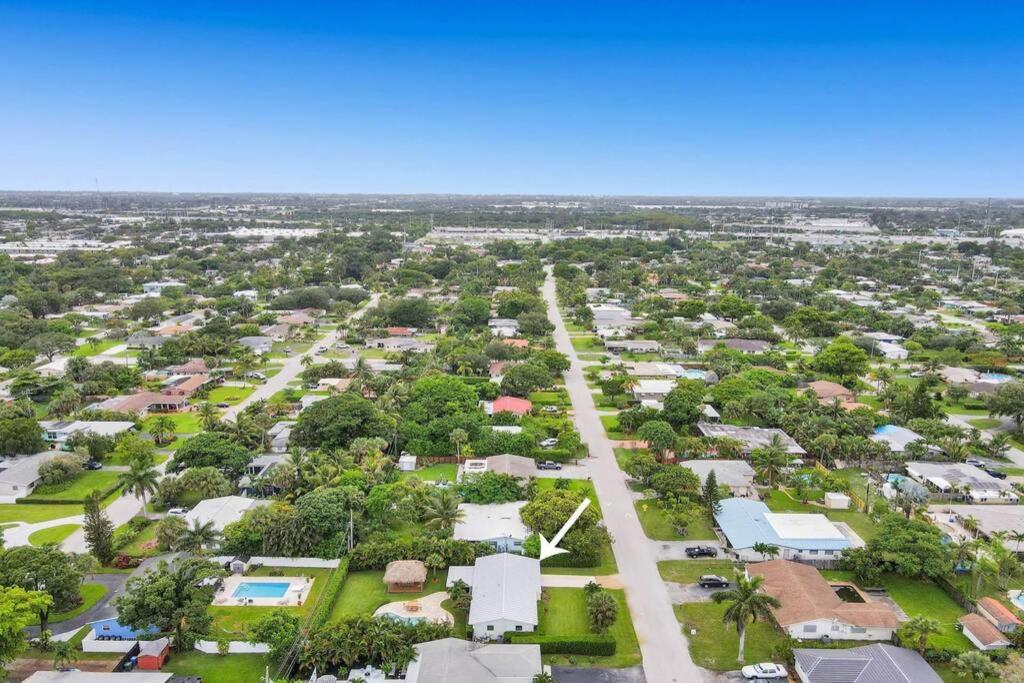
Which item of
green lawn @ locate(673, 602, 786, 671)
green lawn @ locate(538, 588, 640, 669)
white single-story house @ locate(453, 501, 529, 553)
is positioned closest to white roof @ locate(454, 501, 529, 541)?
white single-story house @ locate(453, 501, 529, 553)

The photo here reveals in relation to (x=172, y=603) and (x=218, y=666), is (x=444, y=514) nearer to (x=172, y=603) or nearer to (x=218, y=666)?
(x=218, y=666)

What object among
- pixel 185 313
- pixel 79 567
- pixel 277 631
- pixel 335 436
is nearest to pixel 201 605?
pixel 277 631

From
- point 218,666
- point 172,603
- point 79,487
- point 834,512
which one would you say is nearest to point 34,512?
point 79,487

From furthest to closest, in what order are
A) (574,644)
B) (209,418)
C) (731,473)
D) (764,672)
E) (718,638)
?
1. (209,418)
2. (731,473)
3. (718,638)
4. (574,644)
5. (764,672)

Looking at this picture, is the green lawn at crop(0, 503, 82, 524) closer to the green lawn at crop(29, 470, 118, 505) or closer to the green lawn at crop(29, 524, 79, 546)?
the green lawn at crop(29, 470, 118, 505)

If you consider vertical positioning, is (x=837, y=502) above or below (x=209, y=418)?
below

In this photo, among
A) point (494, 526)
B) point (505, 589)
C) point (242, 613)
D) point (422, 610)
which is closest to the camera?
point (505, 589)

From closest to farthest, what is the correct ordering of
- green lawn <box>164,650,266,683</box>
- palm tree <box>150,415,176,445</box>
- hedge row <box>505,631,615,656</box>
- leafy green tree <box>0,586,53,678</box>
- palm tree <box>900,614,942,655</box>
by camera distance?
leafy green tree <box>0,586,53,678</box>, green lawn <box>164,650,266,683</box>, palm tree <box>900,614,942,655</box>, hedge row <box>505,631,615,656</box>, palm tree <box>150,415,176,445</box>
